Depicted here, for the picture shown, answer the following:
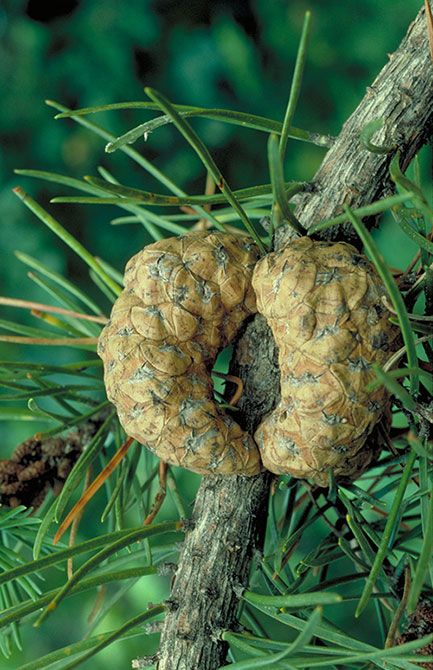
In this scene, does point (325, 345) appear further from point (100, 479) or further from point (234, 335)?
point (100, 479)

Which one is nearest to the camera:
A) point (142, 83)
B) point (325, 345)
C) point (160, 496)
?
point (325, 345)

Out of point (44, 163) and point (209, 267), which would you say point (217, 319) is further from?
point (44, 163)

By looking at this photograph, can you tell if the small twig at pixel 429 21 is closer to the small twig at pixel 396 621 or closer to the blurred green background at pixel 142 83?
the small twig at pixel 396 621

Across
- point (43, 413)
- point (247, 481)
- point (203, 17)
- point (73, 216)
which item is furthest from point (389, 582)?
point (203, 17)

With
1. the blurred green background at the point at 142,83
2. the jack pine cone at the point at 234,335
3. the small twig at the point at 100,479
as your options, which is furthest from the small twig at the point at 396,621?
the blurred green background at the point at 142,83

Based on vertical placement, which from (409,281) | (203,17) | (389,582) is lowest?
(389,582)

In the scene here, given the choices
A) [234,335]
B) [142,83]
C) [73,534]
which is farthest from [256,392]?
[142,83]
